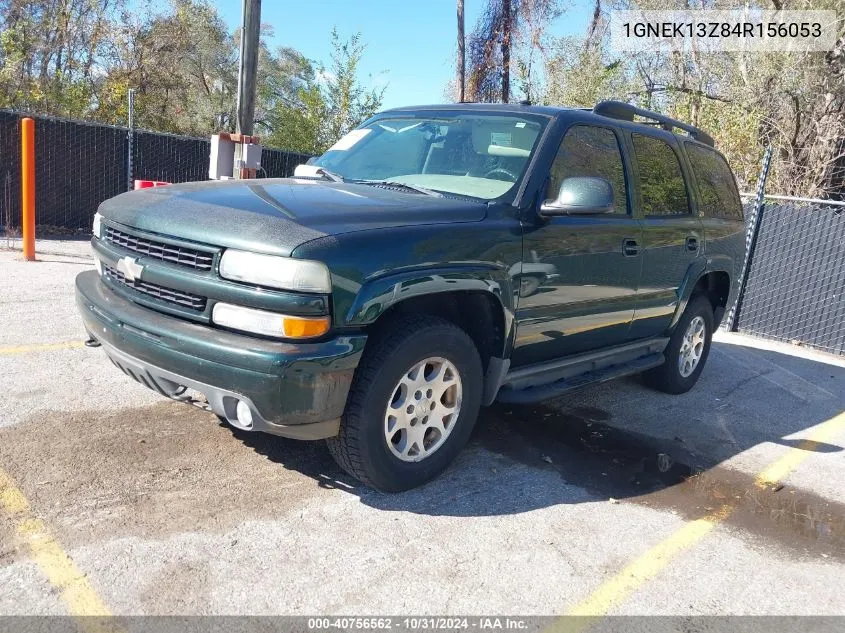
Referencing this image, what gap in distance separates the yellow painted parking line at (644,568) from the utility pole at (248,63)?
7.84 metres

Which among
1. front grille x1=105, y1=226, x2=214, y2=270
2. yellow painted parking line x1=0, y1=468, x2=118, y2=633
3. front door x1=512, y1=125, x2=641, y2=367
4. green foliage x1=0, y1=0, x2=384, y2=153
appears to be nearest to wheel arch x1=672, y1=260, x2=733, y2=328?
front door x1=512, y1=125, x2=641, y2=367

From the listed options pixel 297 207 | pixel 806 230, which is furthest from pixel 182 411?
pixel 806 230

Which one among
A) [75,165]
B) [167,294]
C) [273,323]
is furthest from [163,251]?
[75,165]

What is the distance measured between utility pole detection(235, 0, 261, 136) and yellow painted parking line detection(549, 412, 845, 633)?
7.84m

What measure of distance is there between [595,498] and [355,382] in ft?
5.04

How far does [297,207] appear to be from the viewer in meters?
3.29

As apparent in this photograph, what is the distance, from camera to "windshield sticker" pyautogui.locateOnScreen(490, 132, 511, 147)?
420 cm

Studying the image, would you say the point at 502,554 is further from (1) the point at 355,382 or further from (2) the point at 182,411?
(2) the point at 182,411

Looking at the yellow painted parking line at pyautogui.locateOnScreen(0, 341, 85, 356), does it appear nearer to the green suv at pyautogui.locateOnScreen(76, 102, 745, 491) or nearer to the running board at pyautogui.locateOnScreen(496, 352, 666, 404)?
the green suv at pyautogui.locateOnScreen(76, 102, 745, 491)

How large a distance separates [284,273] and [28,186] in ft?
22.3

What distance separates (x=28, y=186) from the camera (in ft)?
27.1

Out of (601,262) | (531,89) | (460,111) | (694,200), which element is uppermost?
(531,89)

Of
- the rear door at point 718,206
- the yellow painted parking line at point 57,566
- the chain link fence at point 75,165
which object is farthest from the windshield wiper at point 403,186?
→ the chain link fence at point 75,165

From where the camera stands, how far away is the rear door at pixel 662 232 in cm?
495
